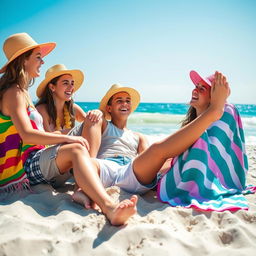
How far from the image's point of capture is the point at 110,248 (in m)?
1.91

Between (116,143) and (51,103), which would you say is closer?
(116,143)

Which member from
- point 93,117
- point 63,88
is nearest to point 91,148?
point 93,117

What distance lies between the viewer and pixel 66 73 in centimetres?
428

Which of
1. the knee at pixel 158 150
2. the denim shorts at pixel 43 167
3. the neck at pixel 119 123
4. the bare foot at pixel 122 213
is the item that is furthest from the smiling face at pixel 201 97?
the denim shorts at pixel 43 167

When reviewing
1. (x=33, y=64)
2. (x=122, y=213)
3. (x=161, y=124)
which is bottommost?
(x=161, y=124)

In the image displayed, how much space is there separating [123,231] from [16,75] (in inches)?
77.3

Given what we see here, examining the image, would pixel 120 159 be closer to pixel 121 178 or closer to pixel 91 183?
pixel 121 178

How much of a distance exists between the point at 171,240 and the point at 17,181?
178cm

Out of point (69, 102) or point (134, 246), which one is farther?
point (69, 102)

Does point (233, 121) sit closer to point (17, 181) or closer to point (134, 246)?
point (134, 246)

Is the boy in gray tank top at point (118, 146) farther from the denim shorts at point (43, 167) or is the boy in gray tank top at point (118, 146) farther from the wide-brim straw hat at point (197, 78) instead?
the wide-brim straw hat at point (197, 78)

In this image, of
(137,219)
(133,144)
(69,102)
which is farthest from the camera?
(69,102)

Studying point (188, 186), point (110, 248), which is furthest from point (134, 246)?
point (188, 186)

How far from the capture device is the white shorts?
9.68 feet
